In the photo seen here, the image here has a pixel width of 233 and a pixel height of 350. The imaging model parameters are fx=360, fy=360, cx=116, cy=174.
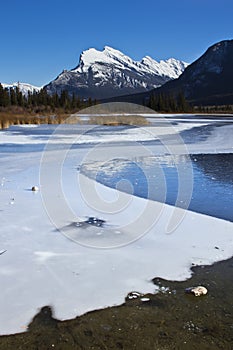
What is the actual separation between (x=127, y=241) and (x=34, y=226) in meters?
1.51

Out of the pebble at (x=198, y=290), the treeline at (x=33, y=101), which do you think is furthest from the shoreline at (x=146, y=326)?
the treeline at (x=33, y=101)

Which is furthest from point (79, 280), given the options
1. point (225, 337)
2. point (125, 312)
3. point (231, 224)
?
point (231, 224)

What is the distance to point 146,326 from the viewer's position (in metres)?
3.19

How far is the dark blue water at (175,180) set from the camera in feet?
23.0

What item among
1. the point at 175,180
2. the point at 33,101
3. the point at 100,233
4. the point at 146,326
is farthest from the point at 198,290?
the point at 33,101

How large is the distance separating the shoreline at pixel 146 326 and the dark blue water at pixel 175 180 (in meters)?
2.77

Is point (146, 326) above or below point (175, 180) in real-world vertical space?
below

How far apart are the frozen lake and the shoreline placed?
122mm

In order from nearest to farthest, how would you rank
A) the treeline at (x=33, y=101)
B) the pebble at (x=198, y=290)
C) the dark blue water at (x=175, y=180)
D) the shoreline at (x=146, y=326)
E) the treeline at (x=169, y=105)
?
the shoreline at (x=146, y=326) < the pebble at (x=198, y=290) < the dark blue water at (x=175, y=180) < the treeline at (x=33, y=101) < the treeline at (x=169, y=105)

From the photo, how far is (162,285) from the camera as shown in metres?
3.90

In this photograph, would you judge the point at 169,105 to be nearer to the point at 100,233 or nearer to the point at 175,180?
A: the point at 175,180

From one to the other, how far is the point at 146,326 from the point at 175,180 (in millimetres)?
6341

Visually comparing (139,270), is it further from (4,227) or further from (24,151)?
(24,151)

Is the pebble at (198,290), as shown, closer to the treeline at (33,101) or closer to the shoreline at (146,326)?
the shoreline at (146,326)
